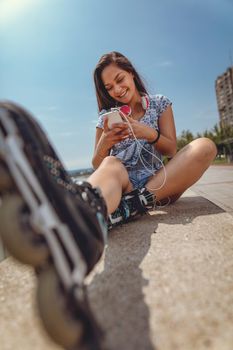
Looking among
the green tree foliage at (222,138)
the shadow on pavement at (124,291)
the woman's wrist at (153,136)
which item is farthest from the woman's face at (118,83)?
the green tree foliage at (222,138)

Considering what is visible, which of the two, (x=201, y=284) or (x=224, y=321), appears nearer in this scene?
(x=224, y=321)

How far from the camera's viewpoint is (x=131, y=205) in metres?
1.24

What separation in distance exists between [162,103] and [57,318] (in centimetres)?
148

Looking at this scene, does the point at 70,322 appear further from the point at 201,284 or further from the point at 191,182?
the point at 191,182

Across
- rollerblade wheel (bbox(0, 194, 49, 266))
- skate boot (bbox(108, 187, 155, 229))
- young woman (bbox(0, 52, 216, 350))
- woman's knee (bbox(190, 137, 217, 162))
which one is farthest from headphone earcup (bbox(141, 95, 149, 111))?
rollerblade wheel (bbox(0, 194, 49, 266))

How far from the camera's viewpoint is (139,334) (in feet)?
1.57

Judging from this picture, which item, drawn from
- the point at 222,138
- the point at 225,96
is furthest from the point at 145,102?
the point at 225,96

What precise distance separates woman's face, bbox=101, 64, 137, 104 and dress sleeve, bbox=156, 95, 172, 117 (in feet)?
0.55

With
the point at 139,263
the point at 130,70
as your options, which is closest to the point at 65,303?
the point at 139,263

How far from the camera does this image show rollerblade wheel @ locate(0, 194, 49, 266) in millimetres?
394

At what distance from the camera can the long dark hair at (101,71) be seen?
1651mm

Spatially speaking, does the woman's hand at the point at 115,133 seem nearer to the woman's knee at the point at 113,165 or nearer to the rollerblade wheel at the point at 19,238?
the woman's knee at the point at 113,165

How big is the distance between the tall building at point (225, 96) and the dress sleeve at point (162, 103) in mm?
53554

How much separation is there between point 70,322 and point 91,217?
0.19 metres
